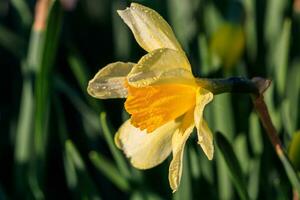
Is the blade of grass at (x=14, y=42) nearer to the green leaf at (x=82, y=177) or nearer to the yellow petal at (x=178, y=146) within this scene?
the green leaf at (x=82, y=177)

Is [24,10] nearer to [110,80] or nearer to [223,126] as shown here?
[223,126]

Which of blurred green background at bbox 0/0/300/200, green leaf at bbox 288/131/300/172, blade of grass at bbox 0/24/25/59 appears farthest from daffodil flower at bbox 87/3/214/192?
blade of grass at bbox 0/24/25/59

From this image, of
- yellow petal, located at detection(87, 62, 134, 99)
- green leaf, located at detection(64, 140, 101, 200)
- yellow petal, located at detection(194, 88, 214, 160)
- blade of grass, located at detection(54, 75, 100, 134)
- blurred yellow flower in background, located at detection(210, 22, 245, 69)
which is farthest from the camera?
blade of grass, located at detection(54, 75, 100, 134)

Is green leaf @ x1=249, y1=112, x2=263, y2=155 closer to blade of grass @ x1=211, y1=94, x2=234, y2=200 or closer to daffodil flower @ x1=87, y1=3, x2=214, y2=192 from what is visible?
blade of grass @ x1=211, y1=94, x2=234, y2=200

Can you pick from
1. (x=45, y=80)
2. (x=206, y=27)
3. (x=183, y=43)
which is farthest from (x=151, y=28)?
(x=206, y=27)

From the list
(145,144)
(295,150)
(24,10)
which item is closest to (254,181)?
(295,150)

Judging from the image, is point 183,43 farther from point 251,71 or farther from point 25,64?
point 25,64
